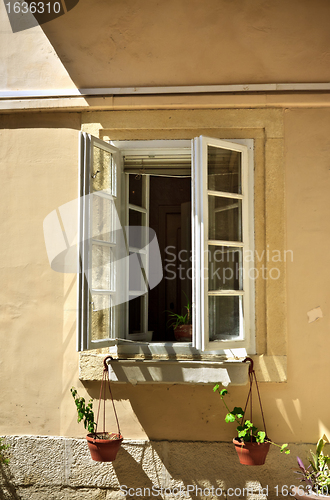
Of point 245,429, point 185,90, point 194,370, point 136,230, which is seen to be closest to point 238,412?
point 245,429

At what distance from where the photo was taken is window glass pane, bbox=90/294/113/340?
323 cm

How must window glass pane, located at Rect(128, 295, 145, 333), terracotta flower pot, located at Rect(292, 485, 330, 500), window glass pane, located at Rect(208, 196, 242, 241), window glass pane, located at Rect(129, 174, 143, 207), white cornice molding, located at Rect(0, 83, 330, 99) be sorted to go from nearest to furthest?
terracotta flower pot, located at Rect(292, 485, 330, 500) → window glass pane, located at Rect(208, 196, 242, 241) → white cornice molding, located at Rect(0, 83, 330, 99) → window glass pane, located at Rect(128, 295, 145, 333) → window glass pane, located at Rect(129, 174, 143, 207)

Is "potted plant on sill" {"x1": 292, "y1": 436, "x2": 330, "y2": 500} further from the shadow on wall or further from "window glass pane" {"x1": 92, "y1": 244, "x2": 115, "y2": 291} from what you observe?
"window glass pane" {"x1": 92, "y1": 244, "x2": 115, "y2": 291}

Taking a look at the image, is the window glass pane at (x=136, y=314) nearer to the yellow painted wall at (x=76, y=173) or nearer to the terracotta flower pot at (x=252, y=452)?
the yellow painted wall at (x=76, y=173)

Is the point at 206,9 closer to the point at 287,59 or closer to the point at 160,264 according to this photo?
the point at 287,59

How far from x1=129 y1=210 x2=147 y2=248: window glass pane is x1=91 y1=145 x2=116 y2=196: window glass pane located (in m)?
0.36

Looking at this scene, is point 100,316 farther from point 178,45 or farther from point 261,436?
point 178,45

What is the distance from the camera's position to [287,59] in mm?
3555

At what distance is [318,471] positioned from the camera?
3.15 m

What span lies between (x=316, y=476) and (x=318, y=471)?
1.8 inches

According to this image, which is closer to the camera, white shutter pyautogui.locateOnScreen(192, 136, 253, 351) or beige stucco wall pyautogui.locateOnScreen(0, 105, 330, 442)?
white shutter pyautogui.locateOnScreen(192, 136, 253, 351)

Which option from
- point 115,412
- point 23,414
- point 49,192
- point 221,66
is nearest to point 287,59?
point 221,66

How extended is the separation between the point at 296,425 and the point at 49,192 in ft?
8.62

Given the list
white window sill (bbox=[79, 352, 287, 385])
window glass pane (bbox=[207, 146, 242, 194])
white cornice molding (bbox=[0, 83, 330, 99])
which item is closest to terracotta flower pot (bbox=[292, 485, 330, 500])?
white window sill (bbox=[79, 352, 287, 385])
